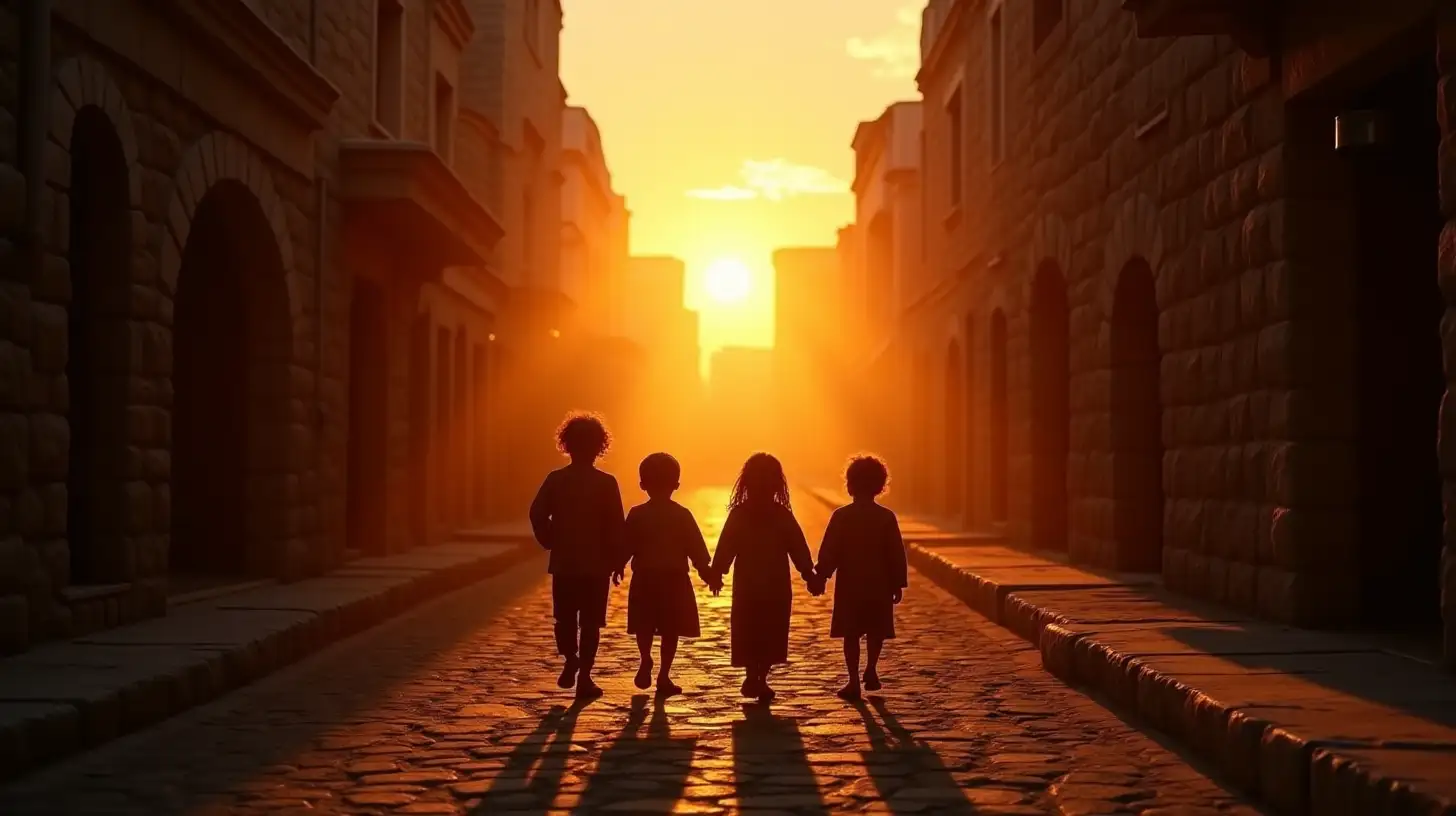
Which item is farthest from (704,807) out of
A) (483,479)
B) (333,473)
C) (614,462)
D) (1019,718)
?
(614,462)

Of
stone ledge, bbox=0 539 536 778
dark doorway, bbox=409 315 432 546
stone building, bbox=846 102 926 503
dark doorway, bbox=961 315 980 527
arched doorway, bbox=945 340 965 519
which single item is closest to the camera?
stone ledge, bbox=0 539 536 778

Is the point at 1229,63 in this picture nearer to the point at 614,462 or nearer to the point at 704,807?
the point at 704,807

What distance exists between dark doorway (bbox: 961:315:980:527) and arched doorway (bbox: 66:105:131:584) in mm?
13602

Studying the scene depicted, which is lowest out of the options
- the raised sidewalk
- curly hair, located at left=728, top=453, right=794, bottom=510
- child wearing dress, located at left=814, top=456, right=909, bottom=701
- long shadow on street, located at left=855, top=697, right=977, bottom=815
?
long shadow on street, located at left=855, top=697, right=977, bottom=815

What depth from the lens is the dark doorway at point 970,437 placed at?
22.1 meters

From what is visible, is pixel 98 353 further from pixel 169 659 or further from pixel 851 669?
pixel 851 669

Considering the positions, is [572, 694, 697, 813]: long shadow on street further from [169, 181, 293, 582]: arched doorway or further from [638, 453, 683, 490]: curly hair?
[169, 181, 293, 582]: arched doorway

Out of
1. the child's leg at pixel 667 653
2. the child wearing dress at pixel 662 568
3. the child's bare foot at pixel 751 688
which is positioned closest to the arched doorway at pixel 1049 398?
the child wearing dress at pixel 662 568

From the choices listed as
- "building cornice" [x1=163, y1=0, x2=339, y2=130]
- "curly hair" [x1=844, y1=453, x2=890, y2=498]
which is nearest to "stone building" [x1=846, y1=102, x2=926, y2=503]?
"building cornice" [x1=163, y1=0, x2=339, y2=130]

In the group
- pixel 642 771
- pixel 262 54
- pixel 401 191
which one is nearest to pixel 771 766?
pixel 642 771

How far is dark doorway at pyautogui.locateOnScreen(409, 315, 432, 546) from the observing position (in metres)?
19.0

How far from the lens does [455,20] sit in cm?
2114

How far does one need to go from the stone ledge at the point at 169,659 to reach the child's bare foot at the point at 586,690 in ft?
5.68

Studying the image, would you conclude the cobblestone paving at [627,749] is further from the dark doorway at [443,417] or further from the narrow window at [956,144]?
the narrow window at [956,144]
